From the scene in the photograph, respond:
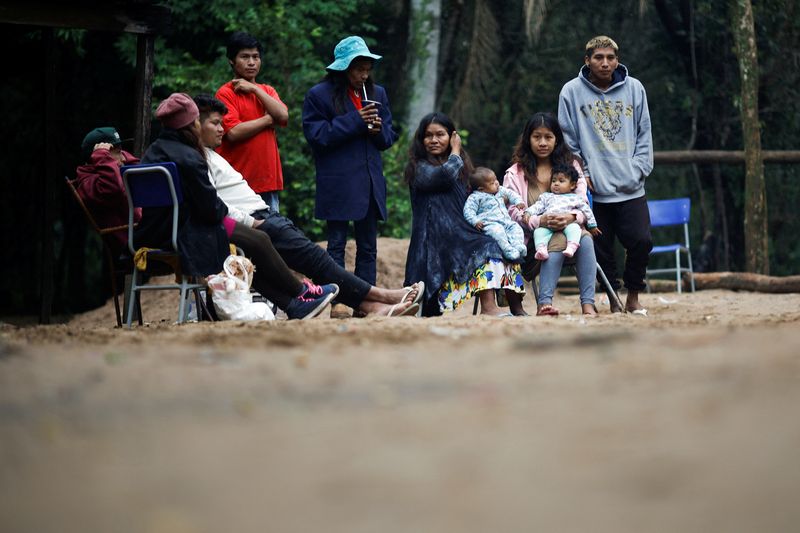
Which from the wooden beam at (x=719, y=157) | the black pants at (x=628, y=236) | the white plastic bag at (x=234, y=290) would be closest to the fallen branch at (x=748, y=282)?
the wooden beam at (x=719, y=157)

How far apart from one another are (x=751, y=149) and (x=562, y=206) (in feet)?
23.5

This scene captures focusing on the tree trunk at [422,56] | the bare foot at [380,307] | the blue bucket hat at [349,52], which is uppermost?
the tree trunk at [422,56]

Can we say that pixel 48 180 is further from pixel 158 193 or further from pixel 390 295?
pixel 390 295

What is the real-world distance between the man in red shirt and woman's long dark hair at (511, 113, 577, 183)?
151 cm

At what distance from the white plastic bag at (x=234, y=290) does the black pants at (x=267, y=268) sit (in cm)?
12

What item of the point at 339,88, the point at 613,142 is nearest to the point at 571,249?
the point at 613,142

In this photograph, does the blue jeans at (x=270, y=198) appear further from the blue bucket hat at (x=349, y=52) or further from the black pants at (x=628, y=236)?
the black pants at (x=628, y=236)

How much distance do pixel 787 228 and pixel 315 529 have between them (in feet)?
52.1

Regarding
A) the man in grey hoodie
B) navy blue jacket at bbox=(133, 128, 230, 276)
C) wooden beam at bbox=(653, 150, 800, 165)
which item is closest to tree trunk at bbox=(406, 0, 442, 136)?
→ wooden beam at bbox=(653, 150, 800, 165)

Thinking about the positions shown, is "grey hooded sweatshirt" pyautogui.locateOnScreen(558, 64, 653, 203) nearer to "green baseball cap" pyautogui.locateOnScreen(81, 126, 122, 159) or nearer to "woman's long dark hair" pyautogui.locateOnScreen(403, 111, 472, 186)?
"woman's long dark hair" pyautogui.locateOnScreen(403, 111, 472, 186)

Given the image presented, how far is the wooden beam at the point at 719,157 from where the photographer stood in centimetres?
1359

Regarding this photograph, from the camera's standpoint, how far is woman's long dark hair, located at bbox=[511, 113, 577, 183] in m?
7.04

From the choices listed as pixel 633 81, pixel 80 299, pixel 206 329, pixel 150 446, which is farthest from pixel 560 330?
pixel 80 299

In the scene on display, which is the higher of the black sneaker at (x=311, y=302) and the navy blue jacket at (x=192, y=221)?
the navy blue jacket at (x=192, y=221)
